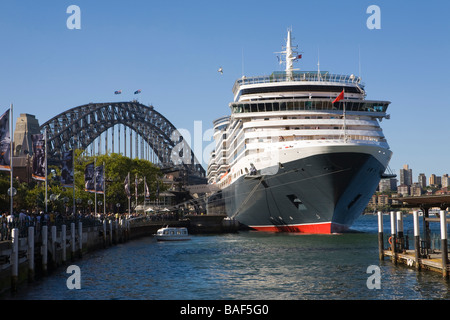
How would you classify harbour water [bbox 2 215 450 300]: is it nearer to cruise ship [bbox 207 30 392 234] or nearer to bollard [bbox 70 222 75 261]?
bollard [bbox 70 222 75 261]

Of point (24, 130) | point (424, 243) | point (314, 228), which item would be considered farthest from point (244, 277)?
point (24, 130)

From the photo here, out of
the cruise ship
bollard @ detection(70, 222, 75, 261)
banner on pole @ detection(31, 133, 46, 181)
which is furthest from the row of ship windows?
banner on pole @ detection(31, 133, 46, 181)

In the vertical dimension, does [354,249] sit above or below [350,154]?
below

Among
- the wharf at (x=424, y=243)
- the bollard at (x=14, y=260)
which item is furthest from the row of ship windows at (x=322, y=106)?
the bollard at (x=14, y=260)

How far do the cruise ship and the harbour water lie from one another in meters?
7.97

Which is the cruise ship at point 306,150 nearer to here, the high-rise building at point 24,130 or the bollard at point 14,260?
the bollard at point 14,260

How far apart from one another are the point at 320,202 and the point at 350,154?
6514mm

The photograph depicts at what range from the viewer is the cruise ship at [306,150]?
5969cm

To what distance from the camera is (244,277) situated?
119 feet

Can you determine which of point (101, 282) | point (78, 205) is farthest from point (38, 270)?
point (78, 205)

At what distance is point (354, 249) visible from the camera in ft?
172

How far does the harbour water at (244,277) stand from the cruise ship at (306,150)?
7.97 m

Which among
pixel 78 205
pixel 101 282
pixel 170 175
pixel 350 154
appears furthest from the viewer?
pixel 170 175
